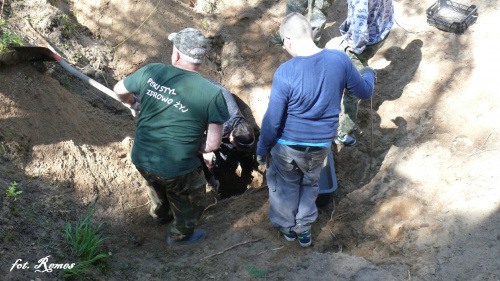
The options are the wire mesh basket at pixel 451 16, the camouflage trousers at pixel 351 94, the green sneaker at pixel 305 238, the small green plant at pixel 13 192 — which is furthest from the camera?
the wire mesh basket at pixel 451 16

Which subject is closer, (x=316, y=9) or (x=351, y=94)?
(x=351, y=94)

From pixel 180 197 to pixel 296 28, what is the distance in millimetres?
1632

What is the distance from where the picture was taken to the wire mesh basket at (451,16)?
5293 millimetres

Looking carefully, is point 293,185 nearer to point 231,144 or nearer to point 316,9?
point 231,144

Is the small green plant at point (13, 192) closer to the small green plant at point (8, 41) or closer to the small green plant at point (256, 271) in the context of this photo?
the small green plant at point (8, 41)

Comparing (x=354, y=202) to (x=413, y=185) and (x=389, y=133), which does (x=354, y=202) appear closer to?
(x=413, y=185)

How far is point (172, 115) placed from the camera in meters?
3.02

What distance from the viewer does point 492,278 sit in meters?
2.81

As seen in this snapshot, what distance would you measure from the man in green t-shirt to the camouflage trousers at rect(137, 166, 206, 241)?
1 centimetres

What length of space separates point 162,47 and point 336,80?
11.9 feet

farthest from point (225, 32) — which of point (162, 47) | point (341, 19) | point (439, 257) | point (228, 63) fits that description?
point (439, 257)

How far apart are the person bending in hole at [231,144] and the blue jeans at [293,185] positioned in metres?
0.96

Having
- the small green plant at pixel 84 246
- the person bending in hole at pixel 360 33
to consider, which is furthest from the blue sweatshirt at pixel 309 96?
the small green plant at pixel 84 246

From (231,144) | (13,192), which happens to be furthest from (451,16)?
(13,192)
